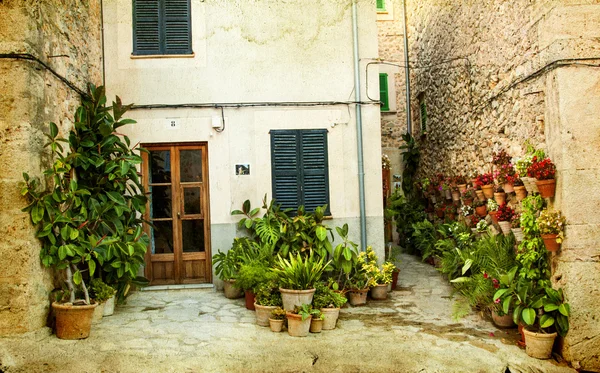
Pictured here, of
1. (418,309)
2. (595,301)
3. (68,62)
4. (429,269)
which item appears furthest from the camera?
(429,269)

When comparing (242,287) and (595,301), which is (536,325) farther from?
(242,287)

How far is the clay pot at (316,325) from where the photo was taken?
6.36 meters

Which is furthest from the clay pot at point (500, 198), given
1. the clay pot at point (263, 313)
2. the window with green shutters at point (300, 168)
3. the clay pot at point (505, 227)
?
the clay pot at point (263, 313)

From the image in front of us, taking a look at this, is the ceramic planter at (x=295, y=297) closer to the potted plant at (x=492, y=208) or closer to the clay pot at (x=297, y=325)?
the clay pot at (x=297, y=325)

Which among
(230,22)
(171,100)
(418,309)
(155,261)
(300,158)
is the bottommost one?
(418,309)

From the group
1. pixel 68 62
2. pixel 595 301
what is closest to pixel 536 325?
pixel 595 301

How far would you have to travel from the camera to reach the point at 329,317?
650 cm

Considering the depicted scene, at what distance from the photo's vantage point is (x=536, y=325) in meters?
5.91

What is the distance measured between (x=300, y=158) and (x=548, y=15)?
3836mm

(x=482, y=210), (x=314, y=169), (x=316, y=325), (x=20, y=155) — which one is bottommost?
(x=316, y=325)

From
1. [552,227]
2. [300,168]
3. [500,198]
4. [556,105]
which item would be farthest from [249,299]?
[556,105]

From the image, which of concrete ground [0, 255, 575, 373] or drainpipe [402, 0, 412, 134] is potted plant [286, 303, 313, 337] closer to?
concrete ground [0, 255, 575, 373]

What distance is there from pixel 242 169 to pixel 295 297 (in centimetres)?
243

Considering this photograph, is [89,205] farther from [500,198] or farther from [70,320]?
[500,198]
